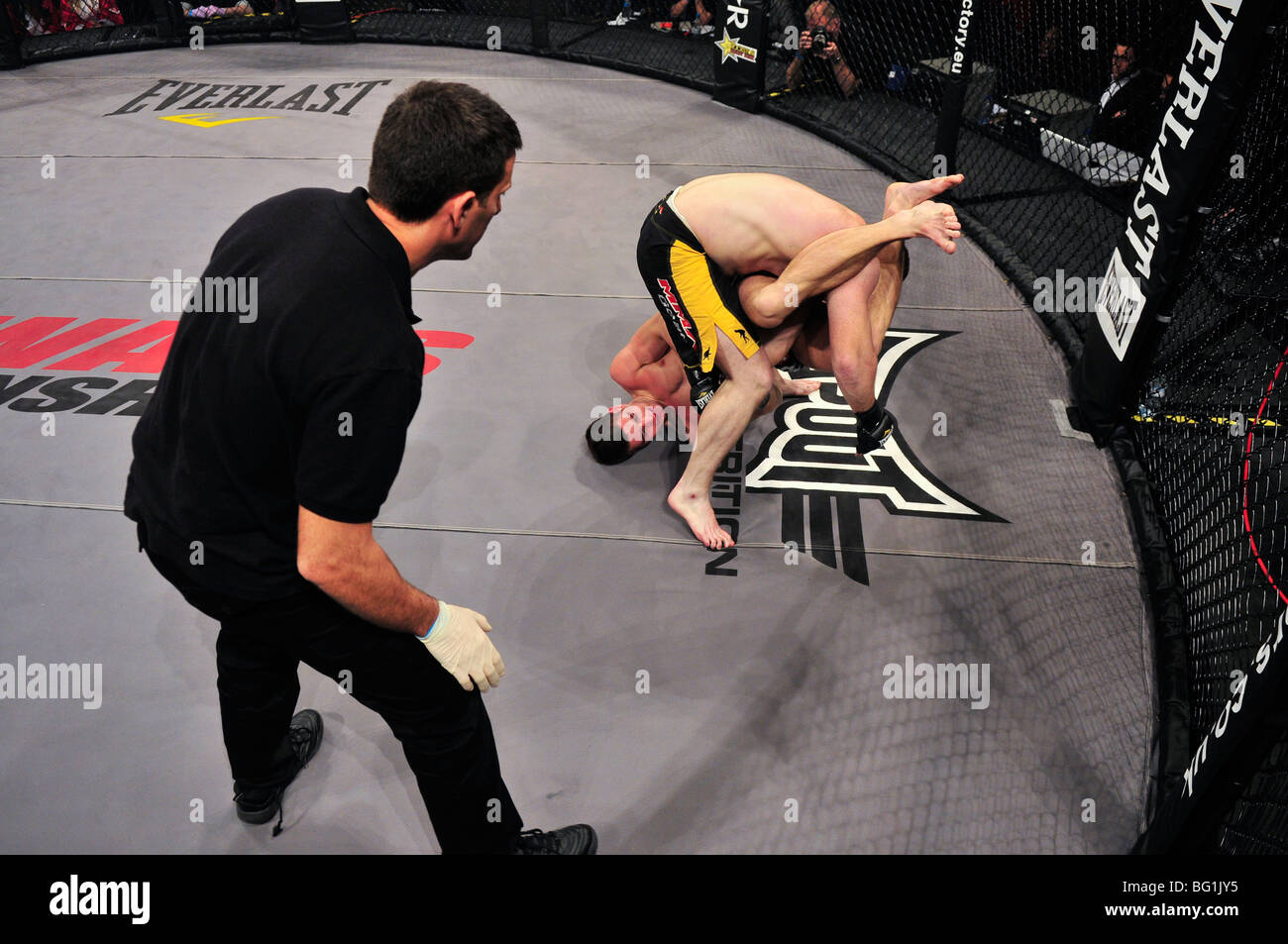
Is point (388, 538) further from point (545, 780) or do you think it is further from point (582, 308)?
point (582, 308)

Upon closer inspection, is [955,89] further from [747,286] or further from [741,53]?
[747,286]

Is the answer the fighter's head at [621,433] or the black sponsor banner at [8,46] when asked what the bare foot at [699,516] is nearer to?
the fighter's head at [621,433]

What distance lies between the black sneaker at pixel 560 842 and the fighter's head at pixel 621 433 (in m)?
1.30

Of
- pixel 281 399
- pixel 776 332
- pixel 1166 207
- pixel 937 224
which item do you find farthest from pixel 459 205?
pixel 1166 207

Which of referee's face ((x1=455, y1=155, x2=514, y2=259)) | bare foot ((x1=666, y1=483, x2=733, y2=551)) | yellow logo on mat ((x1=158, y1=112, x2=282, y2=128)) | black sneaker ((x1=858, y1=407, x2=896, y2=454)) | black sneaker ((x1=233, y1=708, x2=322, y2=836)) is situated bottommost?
black sneaker ((x1=233, y1=708, x2=322, y2=836))

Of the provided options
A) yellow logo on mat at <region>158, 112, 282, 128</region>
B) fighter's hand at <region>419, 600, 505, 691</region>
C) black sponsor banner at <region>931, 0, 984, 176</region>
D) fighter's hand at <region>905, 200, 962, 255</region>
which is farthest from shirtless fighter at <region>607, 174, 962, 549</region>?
yellow logo on mat at <region>158, 112, 282, 128</region>

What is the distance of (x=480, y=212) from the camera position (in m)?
1.38

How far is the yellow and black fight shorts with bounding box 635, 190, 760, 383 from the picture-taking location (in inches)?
103

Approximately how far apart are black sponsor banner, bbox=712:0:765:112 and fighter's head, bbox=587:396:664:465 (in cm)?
346

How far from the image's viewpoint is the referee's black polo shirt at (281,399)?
124 centimetres

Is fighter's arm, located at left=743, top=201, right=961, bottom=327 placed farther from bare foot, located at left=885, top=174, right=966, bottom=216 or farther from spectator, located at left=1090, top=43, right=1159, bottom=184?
spectator, located at left=1090, top=43, right=1159, bottom=184

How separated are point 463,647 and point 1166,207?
2489mm

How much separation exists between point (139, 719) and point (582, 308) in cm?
224

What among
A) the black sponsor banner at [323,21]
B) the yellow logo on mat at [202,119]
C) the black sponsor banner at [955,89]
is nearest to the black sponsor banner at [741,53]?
the black sponsor banner at [955,89]
